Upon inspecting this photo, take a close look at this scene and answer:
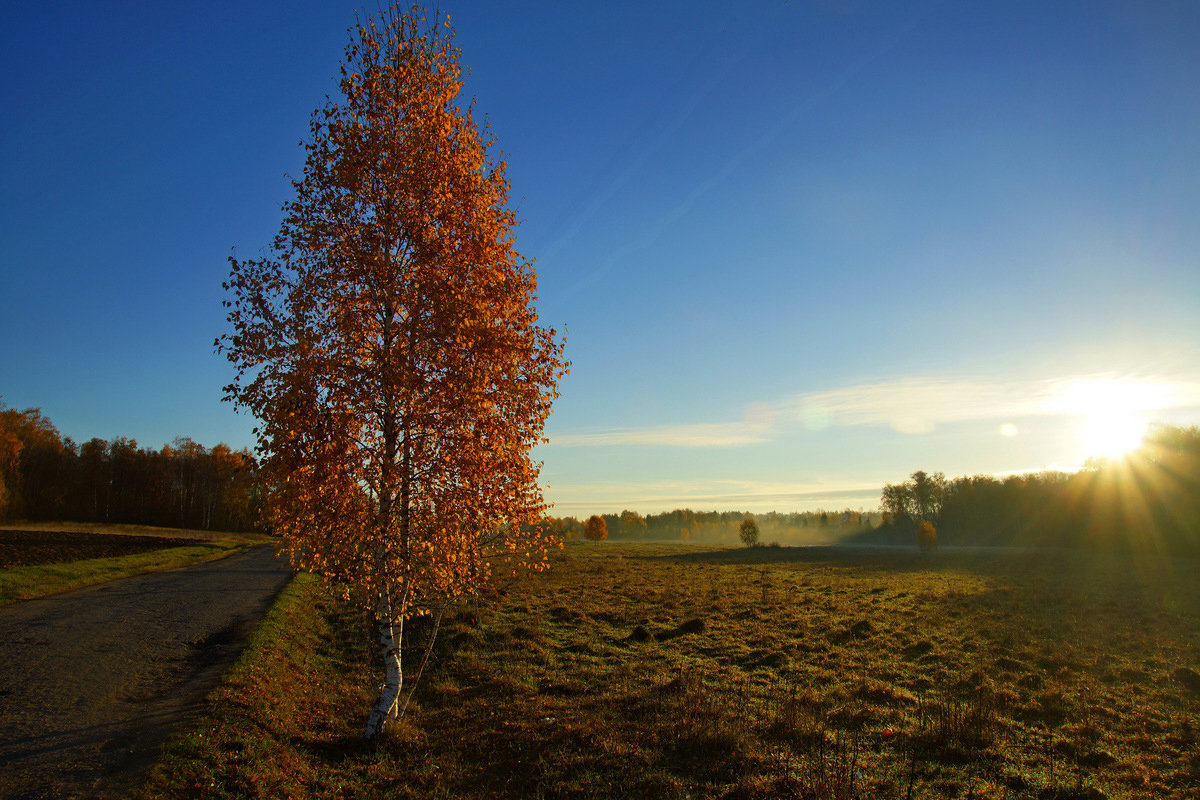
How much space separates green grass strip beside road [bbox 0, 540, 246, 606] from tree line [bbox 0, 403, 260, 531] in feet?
140

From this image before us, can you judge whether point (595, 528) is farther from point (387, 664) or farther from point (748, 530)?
point (387, 664)

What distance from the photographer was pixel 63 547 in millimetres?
41688

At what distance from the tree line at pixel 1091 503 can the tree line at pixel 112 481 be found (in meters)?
116

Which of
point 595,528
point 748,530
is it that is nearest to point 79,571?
point 748,530

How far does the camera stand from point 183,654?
→ 50.6ft

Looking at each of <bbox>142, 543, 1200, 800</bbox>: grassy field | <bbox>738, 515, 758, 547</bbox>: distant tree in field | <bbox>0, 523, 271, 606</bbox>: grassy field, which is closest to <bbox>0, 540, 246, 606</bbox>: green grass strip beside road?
<bbox>0, 523, 271, 606</bbox>: grassy field

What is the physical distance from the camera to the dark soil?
112ft

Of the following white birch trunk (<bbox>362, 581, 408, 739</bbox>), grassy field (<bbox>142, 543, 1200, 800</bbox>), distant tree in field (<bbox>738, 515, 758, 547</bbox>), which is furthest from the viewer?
distant tree in field (<bbox>738, 515, 758, 547</bbox>)

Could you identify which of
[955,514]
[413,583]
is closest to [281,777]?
[413,583]

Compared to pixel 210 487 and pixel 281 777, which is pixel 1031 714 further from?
pixel 210 487

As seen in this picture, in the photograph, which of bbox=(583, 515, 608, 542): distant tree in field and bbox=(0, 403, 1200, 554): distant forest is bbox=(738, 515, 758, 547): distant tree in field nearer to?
bbox=(0, 403, 1200, 554): distant forest

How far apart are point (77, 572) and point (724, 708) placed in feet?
110

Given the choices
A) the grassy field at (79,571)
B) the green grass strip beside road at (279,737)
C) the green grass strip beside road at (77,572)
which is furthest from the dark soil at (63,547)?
the green grass strip beside road at (279,737)

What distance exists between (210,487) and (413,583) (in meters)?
108
